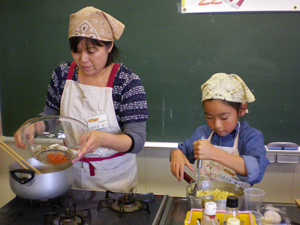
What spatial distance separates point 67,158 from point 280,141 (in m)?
1.63

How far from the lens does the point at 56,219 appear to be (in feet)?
3.21

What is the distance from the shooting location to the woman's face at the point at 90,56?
48.1 inches

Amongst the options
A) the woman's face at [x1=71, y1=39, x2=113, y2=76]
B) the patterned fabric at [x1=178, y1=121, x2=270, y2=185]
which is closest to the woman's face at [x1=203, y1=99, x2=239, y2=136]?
the patterned fabric at [x1=178, y1=121, x2=270, y2=185]

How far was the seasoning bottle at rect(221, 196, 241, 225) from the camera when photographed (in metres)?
0.70

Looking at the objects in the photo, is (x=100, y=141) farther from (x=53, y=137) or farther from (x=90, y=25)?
(x=90, y=25)

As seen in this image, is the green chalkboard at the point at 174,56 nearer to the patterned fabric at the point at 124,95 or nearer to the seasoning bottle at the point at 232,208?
the patterned fabric at the point at 124,95

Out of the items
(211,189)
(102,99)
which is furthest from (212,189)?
(102,99)

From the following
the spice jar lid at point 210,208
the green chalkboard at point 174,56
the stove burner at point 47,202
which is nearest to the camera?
the spice jar lid at point 210,208

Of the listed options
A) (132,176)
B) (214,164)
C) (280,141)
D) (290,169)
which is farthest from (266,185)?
(132,176)

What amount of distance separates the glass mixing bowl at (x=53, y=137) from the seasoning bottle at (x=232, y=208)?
0.59 m

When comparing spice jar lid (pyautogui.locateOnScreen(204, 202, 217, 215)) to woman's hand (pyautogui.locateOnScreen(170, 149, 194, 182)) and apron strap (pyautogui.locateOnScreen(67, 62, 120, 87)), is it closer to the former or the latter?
woman's hand (pyautogui.locateOnScreen(170, 149, 194, 182))

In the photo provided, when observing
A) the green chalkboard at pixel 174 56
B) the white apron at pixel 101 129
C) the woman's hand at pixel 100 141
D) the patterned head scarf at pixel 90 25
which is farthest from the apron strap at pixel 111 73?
the green chalkboard at pixel 174 56

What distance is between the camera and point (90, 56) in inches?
48.7

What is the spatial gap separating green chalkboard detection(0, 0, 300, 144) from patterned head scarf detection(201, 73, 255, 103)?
786 millimetres
